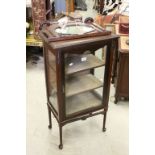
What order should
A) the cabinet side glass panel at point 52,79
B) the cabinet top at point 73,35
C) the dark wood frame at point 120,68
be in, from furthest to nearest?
the dark wood frame at point 120,68 < the cabinet side glass panel at point 52,79 < the cabinet top at point 73,35

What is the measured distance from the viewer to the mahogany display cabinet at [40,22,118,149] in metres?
1.64

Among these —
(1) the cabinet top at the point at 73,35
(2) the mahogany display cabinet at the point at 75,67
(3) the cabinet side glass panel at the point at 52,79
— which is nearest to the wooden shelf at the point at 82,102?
(2) the mahogany display cabinet at the point at 75,67

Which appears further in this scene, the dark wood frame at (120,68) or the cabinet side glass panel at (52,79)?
the dark wood frame at (120,68)

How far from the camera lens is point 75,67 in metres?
1.82

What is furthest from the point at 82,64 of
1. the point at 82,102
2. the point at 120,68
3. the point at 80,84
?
the point at 120,68

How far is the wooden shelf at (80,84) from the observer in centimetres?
192

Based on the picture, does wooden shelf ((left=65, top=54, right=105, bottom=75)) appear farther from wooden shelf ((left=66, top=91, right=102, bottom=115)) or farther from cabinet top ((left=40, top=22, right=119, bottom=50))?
wooden shelf ((left=66, top=91, right=102, bottom=115))

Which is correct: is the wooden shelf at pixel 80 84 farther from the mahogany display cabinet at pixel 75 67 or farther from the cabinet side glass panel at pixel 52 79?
the cabinet side glass panel at pixel 52 79

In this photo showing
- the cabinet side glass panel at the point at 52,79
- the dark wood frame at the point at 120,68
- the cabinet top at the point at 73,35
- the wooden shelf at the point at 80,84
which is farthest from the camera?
the dark wood frame at the point at 120,68

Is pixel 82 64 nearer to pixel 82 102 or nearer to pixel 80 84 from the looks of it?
pixel 80 84

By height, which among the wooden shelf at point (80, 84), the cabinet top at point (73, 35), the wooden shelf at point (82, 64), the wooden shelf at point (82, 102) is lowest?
the wooden shelf at point (82, 102)

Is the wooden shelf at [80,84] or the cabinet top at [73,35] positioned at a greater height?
the cabinet top at [73,35]
